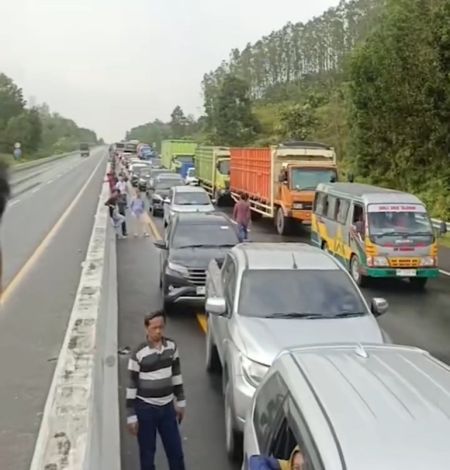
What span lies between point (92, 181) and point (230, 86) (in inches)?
1005

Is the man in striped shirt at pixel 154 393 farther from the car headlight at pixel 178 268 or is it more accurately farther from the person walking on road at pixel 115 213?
the person walking on road at pixel 115 213

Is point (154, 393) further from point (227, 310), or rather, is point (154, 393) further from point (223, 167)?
point (223, 167)

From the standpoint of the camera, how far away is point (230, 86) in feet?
277

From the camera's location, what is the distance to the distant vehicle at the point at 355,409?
322cm

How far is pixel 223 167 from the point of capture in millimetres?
41375

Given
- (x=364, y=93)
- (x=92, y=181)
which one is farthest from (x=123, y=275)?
(x=92, y=181)

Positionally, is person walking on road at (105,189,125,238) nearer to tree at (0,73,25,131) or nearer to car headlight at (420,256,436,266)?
car headlight at (420,256,436,266)

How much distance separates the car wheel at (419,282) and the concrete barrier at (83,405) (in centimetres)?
889

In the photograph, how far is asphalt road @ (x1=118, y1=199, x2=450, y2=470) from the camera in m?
7.50

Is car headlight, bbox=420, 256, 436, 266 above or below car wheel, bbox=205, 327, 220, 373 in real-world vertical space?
below

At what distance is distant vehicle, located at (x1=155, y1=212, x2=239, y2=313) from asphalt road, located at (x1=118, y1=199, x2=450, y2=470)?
0.41 meters

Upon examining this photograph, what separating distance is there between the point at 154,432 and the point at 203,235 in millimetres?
9136

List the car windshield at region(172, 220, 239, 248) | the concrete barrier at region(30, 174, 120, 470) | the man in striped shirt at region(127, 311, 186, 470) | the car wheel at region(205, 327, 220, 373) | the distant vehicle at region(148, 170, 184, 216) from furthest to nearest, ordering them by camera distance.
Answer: the distant vehicle at region(148, 170, 184, 216) < the car windshield at region(172, 220, 239, 248) < the car wheel at region(205, 327, 220, 373) < the man in striped shirt at region(127, 311, 186, 470) < the concrete barrier at region(30, 174, 120, 470)

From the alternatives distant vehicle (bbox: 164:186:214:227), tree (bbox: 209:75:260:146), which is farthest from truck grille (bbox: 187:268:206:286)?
tree (bbox: 209:75:260:146)
